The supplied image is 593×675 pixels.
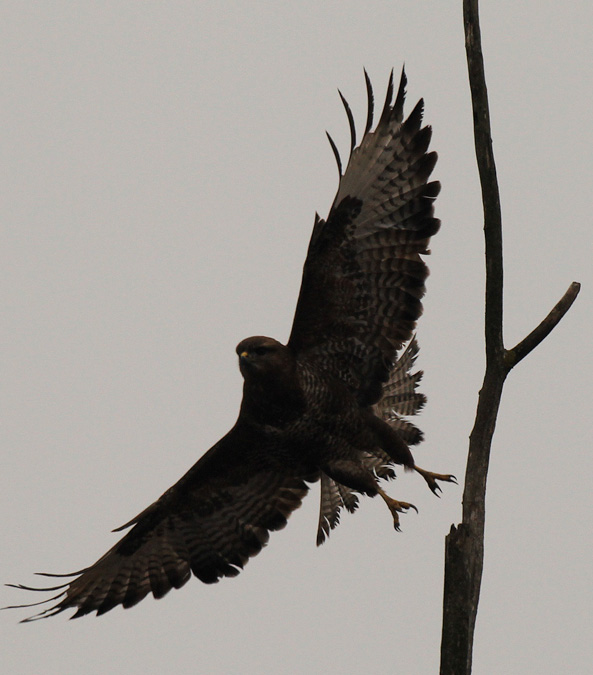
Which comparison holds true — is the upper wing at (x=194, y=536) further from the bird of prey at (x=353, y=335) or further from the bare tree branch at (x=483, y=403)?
the bare tree branch at (x=483, y=403)

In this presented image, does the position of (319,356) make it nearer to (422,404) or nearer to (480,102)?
(422,404)

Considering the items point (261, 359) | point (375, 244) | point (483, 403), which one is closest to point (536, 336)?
point (483, 403)

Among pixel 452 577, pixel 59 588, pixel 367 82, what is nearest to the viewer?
pixel 452 577

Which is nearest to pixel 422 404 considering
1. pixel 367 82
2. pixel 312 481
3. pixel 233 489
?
pixel 312 481

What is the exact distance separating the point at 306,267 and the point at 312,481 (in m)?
2.01

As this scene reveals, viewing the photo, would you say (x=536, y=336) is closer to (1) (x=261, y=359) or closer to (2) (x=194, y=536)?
(1) (x=261, y=359)

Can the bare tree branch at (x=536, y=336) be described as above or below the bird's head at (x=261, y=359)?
below

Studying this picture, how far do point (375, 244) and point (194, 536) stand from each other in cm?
286

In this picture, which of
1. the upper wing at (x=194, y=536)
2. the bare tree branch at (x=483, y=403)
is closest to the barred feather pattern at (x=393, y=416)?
the upper wing at (x=194, y=536)

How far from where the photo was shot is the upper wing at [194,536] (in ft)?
27.6

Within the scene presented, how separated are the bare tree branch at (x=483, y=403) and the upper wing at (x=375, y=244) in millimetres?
1228

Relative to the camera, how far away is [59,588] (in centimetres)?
816

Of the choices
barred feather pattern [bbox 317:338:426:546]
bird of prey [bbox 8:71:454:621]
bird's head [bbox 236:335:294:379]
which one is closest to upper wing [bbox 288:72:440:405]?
bird of prey [bbox 8:71:454:621]

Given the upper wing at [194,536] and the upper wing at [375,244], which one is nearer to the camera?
the upper wing at [375,244]
